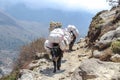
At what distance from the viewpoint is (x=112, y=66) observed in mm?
14391

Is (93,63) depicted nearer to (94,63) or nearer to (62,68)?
(94,63)

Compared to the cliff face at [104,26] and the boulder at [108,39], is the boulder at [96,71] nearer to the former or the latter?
the boulder at [108,39]

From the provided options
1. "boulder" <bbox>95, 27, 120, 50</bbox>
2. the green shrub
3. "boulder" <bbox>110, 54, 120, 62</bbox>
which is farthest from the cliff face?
"boulder" <bbox>110, 54, 120, 62</bbox>

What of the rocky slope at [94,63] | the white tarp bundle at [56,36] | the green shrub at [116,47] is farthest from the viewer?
the white tarp bundle at [56,36]

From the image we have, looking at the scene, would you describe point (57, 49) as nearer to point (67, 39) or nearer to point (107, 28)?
point (67, 39)

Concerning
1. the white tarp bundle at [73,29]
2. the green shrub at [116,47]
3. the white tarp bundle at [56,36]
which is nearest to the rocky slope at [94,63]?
the green shrub at [116,47]

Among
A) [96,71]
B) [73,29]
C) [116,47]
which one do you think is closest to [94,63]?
[96,71]

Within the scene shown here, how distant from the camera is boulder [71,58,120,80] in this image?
→ 13.8 m

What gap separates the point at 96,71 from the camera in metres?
14.0

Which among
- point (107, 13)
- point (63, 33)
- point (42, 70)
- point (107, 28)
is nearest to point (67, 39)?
point (63, 33)

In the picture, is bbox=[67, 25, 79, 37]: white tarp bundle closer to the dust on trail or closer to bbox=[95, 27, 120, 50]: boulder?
the dust on trail

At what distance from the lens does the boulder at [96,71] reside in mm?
13770

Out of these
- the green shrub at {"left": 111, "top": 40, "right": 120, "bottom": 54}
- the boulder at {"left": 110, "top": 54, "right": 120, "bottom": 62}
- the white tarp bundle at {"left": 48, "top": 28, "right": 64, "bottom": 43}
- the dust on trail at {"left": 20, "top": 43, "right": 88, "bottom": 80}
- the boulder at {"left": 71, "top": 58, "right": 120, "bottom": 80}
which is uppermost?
the white tarp bundle at {"left": 48, "top": 28, "right": 64, "bottom": 43}

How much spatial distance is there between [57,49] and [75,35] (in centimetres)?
704
